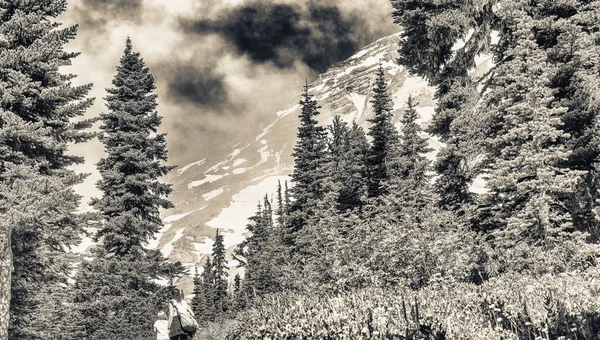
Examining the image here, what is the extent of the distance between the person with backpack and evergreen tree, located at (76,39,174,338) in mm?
8247

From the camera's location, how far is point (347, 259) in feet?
44.6

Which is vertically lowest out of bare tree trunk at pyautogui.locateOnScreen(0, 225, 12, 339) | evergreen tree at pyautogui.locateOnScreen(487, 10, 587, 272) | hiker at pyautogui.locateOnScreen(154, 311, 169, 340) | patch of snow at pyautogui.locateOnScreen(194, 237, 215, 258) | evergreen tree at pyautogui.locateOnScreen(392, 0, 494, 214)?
hiker at pyautogui.locateOnScreen(154, 311, 169, 340)

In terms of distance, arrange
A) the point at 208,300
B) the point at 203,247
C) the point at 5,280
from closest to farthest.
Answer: the point at 5,280 < the point at 208,300 < the point at 203,247

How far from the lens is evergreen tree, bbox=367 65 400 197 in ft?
109

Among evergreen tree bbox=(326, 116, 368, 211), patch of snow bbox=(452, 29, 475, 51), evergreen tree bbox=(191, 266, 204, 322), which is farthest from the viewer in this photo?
evergreen tree bbox=(191, 266, 204, 322)

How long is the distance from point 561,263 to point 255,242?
136 ft

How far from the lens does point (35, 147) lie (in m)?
13.1

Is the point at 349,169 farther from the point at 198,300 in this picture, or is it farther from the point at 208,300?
the point at 198,300

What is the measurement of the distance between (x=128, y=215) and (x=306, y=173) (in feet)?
51.0

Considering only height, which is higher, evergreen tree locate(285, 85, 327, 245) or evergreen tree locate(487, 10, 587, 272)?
evergreen tree locate(285, 85, 327, 245)

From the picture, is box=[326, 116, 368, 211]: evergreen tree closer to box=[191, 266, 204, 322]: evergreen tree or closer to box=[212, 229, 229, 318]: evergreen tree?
box=[212, 229, 229, 318]: evergreen tree

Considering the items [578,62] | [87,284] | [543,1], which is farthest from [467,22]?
[87,284]

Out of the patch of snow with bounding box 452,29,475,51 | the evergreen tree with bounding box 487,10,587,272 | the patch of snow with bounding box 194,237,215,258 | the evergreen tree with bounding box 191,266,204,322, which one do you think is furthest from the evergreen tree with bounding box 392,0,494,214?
the patch of snow with bounding box 194,237,215,258

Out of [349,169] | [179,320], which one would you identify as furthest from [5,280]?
[349,169]
